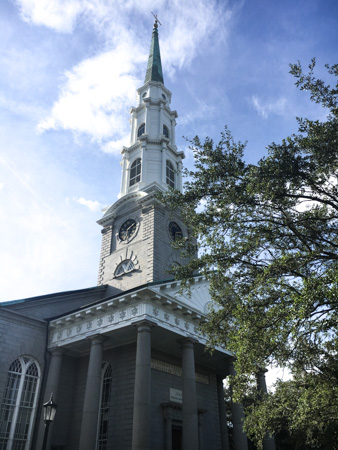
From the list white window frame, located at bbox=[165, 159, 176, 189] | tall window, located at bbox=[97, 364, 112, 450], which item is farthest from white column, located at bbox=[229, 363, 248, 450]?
white window frame, located at bbox=[165, 159, 176, 189]

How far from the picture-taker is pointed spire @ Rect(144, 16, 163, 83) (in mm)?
35513

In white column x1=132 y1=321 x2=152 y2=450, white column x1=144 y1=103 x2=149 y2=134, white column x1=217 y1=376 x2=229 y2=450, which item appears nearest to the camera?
white column x1=132 y1=321 x2=152 y2=450

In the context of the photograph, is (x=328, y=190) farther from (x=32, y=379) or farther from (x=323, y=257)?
(x=32, y=379)

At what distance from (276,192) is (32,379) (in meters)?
15.0

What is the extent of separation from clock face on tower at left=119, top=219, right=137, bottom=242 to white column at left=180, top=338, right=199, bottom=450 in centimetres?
955

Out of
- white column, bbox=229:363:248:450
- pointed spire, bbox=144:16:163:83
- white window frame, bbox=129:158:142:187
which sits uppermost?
pointed spire, bbox=144:16:163:83

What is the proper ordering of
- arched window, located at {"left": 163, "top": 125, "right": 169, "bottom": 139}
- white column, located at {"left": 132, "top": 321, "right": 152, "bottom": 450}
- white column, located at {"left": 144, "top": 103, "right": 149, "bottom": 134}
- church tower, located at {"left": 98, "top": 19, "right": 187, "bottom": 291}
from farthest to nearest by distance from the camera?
→ arched window, located at {"left": 163, "top": 125, "right": 169, "bottom": 139} < white column, located at {"left": 144, "top": 103, "right": 149, "bottom": 134} < church tower, located at {"left": 98, "top": 19, "right": 187, "bottom": 291} < white column, located at {"left": 132, "top": 321, "right": 152, "bottom": 450}

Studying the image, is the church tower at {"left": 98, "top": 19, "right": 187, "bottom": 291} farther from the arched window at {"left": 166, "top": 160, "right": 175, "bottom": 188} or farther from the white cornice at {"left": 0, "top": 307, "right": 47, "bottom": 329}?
the white cornice at {"left": 0, "top": 307, "right": 47, "bottom": 329}

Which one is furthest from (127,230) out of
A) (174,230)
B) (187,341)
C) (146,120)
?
(146,120)

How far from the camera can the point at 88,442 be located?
1427 centimetres

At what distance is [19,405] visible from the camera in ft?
55.2

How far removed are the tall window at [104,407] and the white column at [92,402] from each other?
220cm

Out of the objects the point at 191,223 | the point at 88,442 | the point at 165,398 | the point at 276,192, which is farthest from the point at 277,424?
the point at 276,192

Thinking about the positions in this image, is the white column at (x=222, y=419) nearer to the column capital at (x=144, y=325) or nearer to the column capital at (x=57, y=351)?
the column capital at (x=144, y=325)
